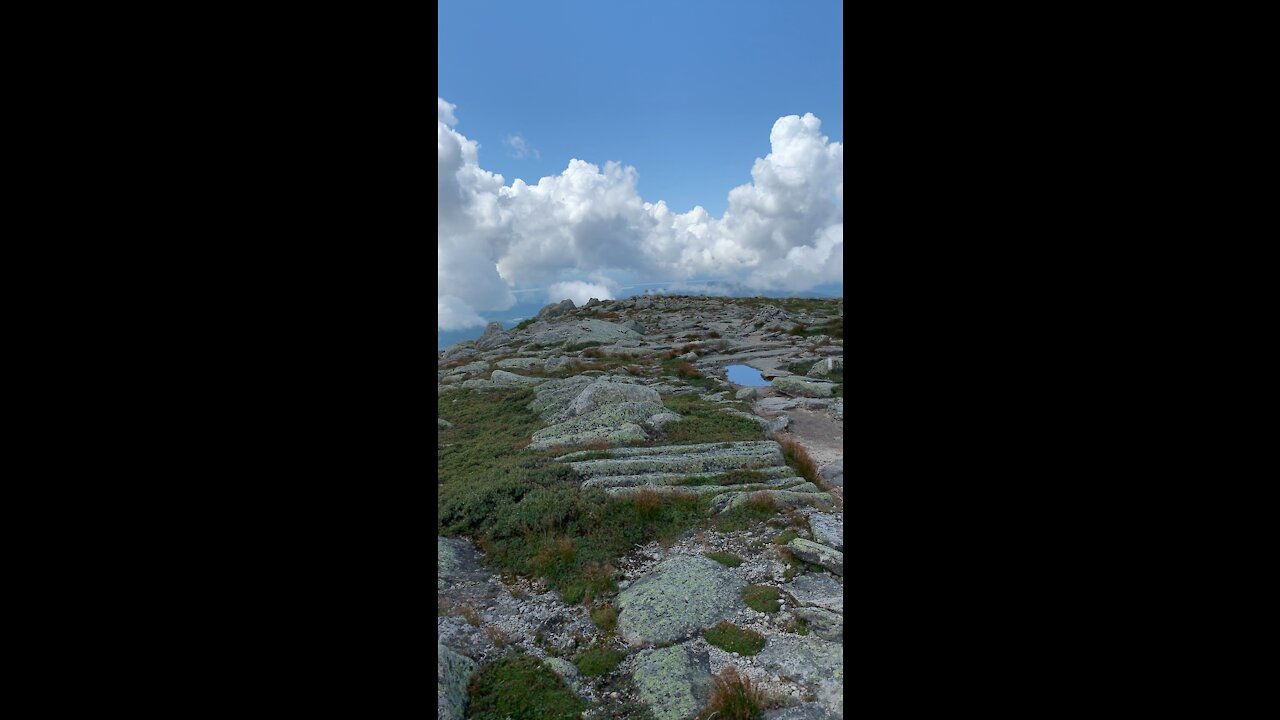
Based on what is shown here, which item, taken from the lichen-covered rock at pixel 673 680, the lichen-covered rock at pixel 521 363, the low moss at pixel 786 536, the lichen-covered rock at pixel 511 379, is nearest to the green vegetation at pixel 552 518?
the low moss at pixel 786 536

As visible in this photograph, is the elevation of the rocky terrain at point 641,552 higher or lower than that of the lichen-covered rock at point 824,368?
lower

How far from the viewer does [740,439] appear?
41.0 feet

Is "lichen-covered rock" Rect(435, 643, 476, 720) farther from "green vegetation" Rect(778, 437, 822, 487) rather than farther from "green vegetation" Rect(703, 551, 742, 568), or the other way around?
"green vegetation" Rect(778, 437, 822, 487)

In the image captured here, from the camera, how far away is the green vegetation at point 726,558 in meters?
7.25

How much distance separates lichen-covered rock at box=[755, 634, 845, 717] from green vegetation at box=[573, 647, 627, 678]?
1369mm

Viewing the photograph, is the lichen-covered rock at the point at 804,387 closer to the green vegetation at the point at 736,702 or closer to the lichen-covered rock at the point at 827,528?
the lichen-covered rock at the point at 827,528

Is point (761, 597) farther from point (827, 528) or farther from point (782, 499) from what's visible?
point (782, 499)

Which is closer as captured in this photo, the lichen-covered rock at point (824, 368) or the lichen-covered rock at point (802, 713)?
the lichen-covered rock at point (802, 713)

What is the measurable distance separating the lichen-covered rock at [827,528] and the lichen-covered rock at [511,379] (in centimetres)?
1369

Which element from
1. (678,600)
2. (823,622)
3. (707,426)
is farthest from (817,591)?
(707,426)

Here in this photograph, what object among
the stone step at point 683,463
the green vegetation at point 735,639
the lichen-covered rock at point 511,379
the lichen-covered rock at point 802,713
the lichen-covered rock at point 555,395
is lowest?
the lichen-covered rock at point 802,713

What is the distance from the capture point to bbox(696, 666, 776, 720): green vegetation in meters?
4.63
